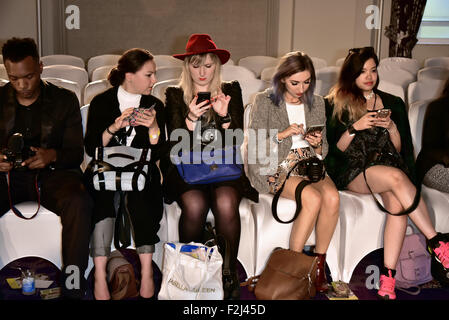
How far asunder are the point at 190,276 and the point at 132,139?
87 centimetres

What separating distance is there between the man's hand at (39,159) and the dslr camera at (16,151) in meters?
0.03

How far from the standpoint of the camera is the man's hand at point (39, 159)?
8.70 feet

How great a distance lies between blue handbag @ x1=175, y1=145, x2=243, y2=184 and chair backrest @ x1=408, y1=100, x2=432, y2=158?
1.26 m

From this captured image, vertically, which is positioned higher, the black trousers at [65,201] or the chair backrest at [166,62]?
the chair backrest at [166,62]

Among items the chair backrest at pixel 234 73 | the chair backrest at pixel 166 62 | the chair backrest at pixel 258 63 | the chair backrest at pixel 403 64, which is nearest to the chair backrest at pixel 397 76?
the chair backrest at pixel 403 64

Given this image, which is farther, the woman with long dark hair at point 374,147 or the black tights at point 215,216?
the woman with long dark hair at point 374,147

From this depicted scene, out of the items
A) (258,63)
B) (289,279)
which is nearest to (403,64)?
(258,63)

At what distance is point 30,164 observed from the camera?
2.66 meters

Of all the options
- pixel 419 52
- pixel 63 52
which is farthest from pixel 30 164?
pixel 419 52

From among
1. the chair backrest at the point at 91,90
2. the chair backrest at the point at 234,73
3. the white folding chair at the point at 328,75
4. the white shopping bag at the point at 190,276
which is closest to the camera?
the white shopping bag at the point at 190,276

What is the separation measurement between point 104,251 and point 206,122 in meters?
0.88

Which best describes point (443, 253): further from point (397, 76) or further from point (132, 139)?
point (397, 76)

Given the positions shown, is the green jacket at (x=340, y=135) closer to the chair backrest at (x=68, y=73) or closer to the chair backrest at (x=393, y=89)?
the chair backrest at (x=393, y=89)
